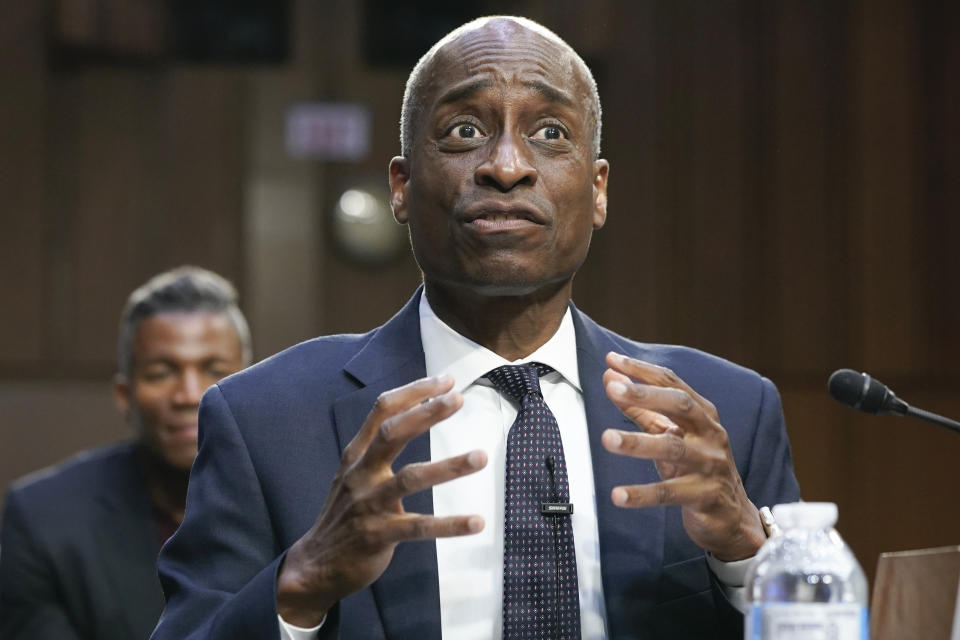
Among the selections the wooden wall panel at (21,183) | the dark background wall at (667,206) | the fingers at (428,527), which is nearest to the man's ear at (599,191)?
the fingers at (428,527)

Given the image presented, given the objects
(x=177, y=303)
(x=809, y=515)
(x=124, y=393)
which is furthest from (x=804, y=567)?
(x=124, y=393)

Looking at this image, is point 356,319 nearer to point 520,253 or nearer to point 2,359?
point 2,359

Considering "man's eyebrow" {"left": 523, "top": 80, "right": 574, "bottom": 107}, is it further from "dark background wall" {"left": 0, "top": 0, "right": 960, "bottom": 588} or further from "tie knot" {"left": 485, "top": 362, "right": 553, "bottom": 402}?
"dark background wall" {"left": 0, "top": 0, "right": 960, "bottom": 588}

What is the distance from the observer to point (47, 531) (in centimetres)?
325

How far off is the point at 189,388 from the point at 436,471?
7.06ft

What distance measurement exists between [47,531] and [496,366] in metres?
1.85

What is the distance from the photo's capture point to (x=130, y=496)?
130 inches

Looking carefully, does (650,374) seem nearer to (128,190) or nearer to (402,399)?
(402,399)

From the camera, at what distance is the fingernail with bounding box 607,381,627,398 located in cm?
140

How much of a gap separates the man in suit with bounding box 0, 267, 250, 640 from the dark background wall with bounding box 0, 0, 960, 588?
1066 millimetres

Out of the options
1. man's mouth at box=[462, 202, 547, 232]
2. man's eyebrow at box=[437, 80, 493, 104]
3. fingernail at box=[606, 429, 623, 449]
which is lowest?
fingernail at box=[606, 429, 623, 449]

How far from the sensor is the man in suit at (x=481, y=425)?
1575 mm

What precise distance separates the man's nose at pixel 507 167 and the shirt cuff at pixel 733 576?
0.54 metres

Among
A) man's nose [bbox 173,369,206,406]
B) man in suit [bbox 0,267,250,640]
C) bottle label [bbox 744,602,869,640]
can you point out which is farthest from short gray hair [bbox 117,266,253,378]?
bottle label [bbox 744,602,869,640]
